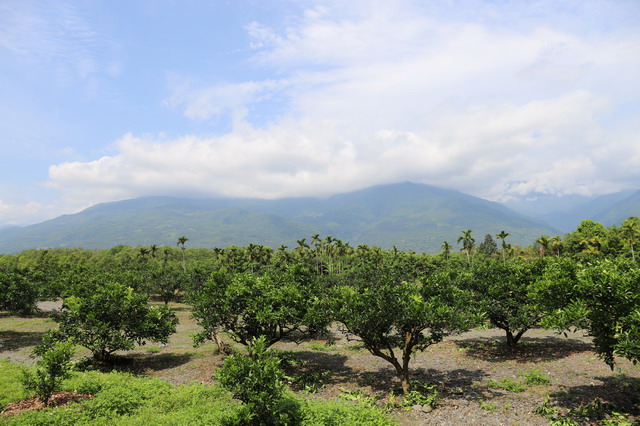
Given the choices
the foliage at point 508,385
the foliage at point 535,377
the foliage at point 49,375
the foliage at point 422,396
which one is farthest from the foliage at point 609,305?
the foliage at point 49,375

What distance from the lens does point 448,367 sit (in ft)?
81.9

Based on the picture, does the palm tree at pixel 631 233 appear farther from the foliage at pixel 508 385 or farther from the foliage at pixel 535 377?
the foliage at pixel 508 385

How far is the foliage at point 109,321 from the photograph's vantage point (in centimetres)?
2234

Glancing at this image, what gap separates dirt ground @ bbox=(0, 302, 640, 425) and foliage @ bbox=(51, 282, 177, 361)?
3.59 metres

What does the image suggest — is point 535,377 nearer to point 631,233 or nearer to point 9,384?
point 9,384

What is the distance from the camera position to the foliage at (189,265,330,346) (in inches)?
807

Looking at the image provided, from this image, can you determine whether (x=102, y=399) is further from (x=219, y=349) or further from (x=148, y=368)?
(x=219, y=349)

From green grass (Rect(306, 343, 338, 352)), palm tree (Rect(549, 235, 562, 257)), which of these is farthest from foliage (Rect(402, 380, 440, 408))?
palm tree (Rect(549, 235, 562, 257))

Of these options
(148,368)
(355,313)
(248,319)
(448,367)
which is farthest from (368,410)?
(148,368)

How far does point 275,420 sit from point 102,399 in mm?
9970

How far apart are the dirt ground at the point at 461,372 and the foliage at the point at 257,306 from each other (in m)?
2.82

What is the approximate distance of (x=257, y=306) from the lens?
20875 millimetres

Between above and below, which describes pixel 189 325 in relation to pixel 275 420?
below

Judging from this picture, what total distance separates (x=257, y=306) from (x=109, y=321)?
450 inches
